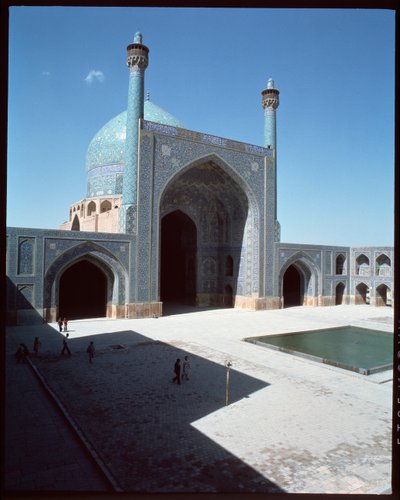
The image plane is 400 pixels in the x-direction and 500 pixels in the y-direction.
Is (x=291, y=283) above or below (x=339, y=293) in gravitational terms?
above

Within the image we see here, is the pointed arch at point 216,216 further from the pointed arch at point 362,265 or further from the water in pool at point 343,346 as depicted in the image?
the pointed arch at point 362,265

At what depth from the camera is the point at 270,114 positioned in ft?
69.4

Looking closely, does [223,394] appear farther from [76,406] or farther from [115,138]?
[115,138]

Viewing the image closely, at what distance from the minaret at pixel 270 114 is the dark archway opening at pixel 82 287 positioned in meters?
11.3

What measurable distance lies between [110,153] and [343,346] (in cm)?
1741

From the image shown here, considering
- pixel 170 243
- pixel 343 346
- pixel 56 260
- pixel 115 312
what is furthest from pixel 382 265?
pixel 56 260

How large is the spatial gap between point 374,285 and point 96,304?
16037mm

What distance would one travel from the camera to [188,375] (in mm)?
8141

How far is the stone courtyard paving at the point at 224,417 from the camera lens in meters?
4.38

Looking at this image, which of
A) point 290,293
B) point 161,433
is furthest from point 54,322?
point 290,293

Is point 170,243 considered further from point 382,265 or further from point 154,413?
point 154,413

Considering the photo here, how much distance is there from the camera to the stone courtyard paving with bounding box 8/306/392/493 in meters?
4.38

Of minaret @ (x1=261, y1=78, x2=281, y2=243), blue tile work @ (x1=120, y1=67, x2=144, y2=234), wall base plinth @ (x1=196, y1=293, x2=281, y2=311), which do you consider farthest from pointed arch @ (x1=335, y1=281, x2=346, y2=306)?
blue tile work @ (x1=120, y1=67, x2=144, y2=234)

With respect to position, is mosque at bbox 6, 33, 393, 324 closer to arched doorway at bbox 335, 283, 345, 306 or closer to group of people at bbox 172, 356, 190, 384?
arched doorway at bbox 335, 283, 345, 306
